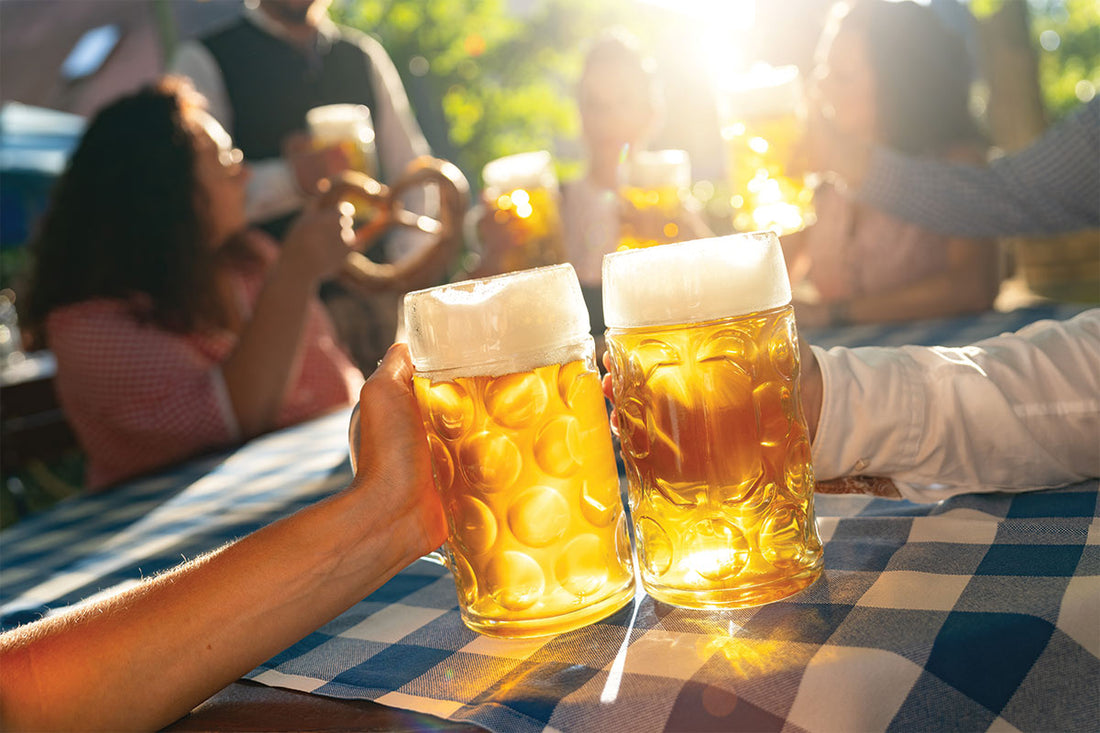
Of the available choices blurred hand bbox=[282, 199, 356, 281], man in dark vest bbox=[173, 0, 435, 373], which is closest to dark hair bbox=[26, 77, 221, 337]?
blurred hand bbox=[282, 199, 356, 281]

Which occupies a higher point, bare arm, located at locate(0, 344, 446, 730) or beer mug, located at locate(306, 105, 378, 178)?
beer mug, located at locate(306, 105, 378, 178)

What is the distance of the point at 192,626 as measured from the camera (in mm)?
695

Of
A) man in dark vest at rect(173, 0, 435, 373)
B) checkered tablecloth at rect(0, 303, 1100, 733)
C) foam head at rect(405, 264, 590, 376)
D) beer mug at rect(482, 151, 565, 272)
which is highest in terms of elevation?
man in dark vest at rect(173, 0, 435, 373)

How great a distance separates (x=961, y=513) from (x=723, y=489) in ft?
0.97

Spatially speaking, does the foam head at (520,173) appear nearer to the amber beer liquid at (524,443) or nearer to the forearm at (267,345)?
the forearm at (267,345)

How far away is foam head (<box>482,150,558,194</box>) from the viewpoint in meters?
1.68

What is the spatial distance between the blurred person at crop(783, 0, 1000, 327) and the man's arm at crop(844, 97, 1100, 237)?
22 centimetres

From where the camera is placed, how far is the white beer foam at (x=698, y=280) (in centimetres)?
68

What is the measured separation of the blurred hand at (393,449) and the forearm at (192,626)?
0.05 feet

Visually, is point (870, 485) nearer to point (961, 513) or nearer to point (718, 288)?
point (961, 513)

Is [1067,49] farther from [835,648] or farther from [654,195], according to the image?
[835,648]

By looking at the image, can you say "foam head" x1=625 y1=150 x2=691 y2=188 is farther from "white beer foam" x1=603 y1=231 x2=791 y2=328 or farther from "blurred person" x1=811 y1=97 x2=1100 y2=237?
"white beer foam" x1=603 y1=231 x2=791 y2=328

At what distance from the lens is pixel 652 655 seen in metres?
0.64

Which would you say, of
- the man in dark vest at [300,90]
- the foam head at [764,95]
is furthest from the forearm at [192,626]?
the man in dark vest at [300,90]
